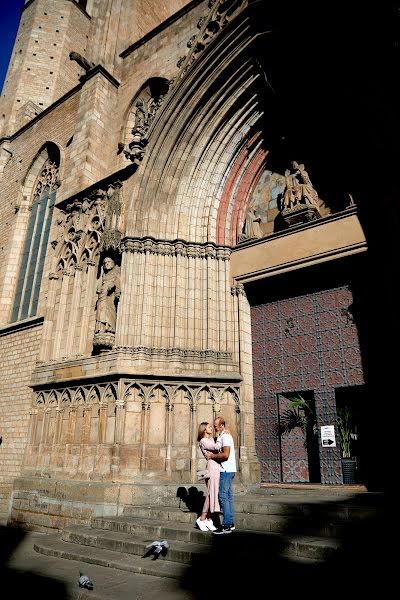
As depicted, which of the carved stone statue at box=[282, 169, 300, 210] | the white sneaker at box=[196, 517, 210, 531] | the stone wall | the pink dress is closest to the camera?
the white sneaker at box=[196, 517, 210, 531]

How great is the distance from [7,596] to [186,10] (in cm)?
1323

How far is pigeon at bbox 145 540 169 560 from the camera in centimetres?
437

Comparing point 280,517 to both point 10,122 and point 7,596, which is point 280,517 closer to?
point 7,596

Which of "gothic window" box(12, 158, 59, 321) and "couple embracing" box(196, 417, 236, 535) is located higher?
"gothic window" box(12, 158, 59, 321)

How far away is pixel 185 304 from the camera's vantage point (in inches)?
343

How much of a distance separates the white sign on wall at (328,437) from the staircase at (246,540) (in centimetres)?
112

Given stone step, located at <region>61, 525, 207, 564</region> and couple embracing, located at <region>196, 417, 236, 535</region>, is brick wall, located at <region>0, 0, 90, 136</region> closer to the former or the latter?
stone step, located at <region>61, 525, 207, 564</region>

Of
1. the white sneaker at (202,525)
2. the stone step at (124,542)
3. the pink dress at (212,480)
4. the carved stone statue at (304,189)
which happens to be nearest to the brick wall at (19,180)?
the carved stone statue at (304,189)

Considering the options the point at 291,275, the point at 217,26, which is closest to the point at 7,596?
the point at 291,275

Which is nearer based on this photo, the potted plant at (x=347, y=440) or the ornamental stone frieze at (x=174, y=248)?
the potted plant at (x=347, y=440)

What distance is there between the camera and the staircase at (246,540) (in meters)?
3.78

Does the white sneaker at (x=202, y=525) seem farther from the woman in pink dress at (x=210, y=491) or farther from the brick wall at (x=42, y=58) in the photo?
the brick wall at (x=42, y=58)

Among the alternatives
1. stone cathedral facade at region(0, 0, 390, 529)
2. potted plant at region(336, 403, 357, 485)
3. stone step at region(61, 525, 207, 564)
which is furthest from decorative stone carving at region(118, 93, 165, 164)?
stone step at region(61, 525, 207, 564)

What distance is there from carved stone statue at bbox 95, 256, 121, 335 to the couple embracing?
3.63m
